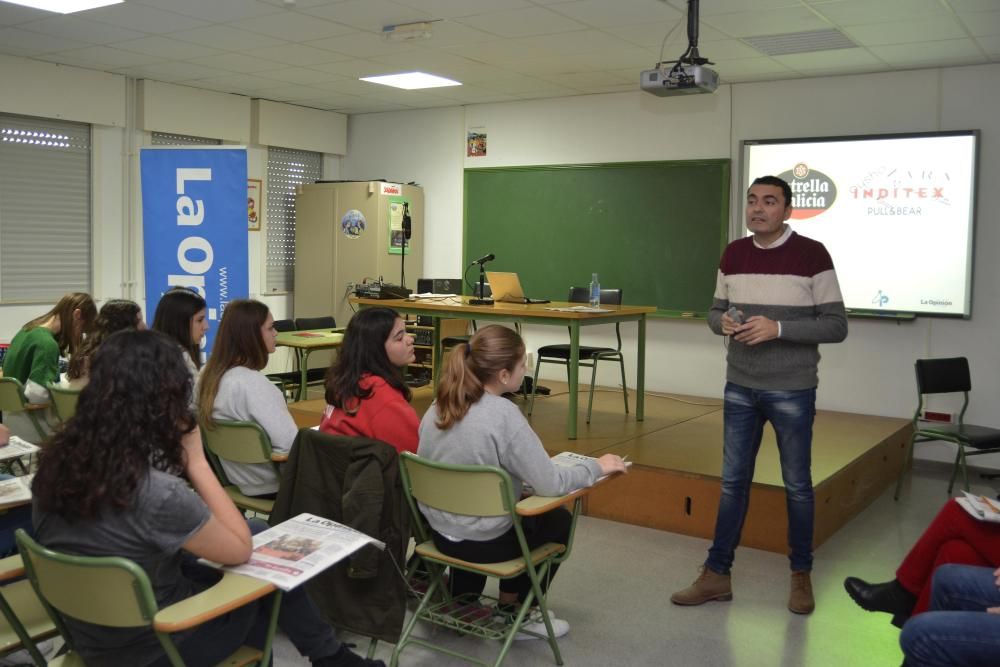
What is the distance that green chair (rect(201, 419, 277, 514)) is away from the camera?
319 cm

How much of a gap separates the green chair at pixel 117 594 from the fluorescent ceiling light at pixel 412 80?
575 cm

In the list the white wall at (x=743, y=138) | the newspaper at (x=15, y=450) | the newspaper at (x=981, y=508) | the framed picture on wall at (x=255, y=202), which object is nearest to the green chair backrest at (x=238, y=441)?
the newspaper at (x=15, y=450)

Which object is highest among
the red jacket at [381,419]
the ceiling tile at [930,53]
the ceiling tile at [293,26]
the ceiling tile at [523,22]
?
the ceiling tile at [293,26]

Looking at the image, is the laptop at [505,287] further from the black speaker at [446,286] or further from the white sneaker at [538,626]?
the white sneaker at [538,626]

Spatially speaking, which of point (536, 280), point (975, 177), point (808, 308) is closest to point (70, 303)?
point (808, 308)

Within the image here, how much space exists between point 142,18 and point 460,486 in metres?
4.30

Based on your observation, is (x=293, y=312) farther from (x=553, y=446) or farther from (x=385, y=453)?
(x=385, y=453)

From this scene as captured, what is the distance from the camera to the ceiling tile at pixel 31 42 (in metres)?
6.06

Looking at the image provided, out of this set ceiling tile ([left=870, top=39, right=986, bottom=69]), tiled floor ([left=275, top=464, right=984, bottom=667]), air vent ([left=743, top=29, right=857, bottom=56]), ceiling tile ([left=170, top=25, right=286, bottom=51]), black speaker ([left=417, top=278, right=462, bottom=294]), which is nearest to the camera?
tiled floor ([left=275, top=464, right=984, bottom=667])

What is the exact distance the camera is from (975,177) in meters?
6.12

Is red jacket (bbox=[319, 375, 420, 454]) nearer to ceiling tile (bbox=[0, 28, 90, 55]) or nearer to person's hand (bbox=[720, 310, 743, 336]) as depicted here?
person's hand (bbox=[720, 310, 743, 336])

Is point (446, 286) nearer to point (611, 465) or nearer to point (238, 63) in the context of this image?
point (238, 63)

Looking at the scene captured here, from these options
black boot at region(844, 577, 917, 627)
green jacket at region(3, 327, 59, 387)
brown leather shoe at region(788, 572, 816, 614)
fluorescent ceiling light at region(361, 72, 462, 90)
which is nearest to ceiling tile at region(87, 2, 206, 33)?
fluorescent ceiling light at region(361, 72, 462, 90)

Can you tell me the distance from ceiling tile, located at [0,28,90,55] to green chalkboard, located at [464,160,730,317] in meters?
3.58
